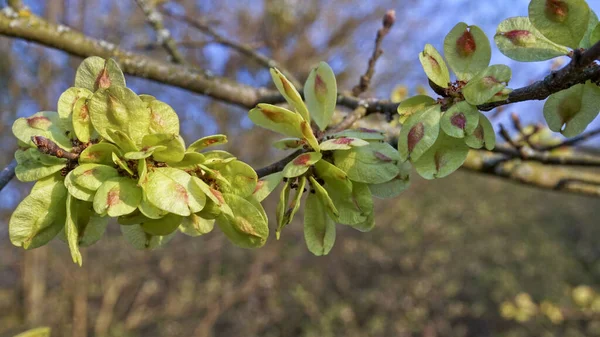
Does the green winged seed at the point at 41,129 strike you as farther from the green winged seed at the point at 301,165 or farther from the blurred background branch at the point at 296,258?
the blurred background branch at the point at 296,258

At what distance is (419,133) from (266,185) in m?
0.20

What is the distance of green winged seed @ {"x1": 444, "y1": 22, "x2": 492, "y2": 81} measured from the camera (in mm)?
561

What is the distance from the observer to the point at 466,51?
572mm

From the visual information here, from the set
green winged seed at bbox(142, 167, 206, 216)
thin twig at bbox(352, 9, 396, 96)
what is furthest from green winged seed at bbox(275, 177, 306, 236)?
thin twig at bbox(352, 9, 396, 96)

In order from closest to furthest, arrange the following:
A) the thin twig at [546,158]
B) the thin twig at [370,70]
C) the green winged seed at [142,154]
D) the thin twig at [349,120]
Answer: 1. the green winged seed at [142,154]
2. the thin twig at [349,120]
3. the thin twig at [370,70]
4. the thin twig at [546,158]

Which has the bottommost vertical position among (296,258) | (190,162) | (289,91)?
(296,258)

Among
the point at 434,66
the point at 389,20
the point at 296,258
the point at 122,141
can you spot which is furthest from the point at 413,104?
the point at 296,258

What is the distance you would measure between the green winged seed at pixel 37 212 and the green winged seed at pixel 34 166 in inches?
0.6

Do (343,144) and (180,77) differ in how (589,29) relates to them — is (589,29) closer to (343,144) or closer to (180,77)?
(343,144)

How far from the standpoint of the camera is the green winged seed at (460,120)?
506mm

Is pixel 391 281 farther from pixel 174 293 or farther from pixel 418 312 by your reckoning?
pixel 174 293

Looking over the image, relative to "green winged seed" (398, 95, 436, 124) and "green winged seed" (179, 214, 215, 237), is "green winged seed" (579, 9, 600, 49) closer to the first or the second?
"green winged seed" (398, 95, 436, 124)

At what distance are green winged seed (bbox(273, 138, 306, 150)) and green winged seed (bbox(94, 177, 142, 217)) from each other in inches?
7.8

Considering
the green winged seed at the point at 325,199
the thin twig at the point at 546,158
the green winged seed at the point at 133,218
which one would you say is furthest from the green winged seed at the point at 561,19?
the thin twig at the point at 546,158
